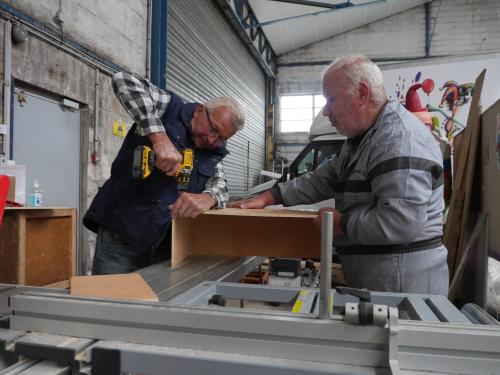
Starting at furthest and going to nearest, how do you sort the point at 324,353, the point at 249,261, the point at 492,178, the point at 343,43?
the point at 343,43 → the point at 492,178 → the point at 249,261 → the point at 324,353

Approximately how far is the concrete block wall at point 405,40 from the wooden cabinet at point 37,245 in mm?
7092

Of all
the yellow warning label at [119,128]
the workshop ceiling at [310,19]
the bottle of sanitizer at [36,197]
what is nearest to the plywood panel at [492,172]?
the bottle of sanitizer at [36,197]

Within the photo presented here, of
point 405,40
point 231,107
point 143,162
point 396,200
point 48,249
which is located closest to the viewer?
A: point 396,200

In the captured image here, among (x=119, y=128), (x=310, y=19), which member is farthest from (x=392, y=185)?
(x=310, y=19)

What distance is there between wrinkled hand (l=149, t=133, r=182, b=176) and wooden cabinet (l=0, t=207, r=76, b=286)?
5.51 feet

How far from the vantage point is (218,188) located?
1.90m

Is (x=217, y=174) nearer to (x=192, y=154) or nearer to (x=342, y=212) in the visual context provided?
(x=192, y=154)

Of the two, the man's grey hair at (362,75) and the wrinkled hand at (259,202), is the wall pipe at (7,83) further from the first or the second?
the man's grey hair at (362,75)

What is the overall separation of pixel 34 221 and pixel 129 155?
1713 mm

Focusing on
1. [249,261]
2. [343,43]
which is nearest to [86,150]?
[249,261]

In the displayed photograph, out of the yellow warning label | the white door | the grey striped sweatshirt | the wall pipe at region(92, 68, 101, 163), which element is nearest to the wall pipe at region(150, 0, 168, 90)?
the yellow warning label

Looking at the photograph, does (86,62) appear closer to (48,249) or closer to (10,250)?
(48,249)

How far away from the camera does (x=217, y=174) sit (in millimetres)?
2010

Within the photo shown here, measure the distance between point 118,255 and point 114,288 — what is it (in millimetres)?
826
